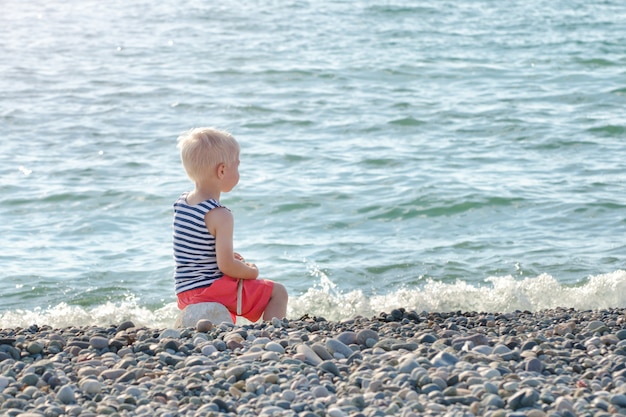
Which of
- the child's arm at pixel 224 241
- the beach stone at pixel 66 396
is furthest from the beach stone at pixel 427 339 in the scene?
the beach stone at pixel 66 396

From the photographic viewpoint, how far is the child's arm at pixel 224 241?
5473 mm

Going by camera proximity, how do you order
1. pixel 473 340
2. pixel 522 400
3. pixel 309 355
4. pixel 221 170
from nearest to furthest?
pixel 522 400 → pixel 309 355 → pixel 473 340 → pixel 221 170

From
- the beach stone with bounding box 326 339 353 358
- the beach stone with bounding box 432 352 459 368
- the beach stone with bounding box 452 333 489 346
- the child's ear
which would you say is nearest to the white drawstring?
the child's ear

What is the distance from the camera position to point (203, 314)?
5.45m

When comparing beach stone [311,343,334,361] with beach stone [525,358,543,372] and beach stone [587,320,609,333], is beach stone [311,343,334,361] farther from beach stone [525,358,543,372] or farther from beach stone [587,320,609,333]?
beach stone [587,320,609,333]

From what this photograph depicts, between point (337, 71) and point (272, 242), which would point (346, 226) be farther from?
point (337, 71)

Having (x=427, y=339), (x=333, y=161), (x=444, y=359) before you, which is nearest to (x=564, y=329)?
(x=427, y=339)

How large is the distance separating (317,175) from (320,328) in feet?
17.9

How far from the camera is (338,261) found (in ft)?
27.2

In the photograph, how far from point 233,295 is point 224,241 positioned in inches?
13.4

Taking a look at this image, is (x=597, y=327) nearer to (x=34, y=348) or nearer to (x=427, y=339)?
(x=427, y=339)

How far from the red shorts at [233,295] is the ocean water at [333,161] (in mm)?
1663

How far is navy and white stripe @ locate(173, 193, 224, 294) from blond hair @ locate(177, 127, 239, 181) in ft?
0.65

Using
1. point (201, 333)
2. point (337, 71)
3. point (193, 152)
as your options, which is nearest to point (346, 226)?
point (193, 152)
